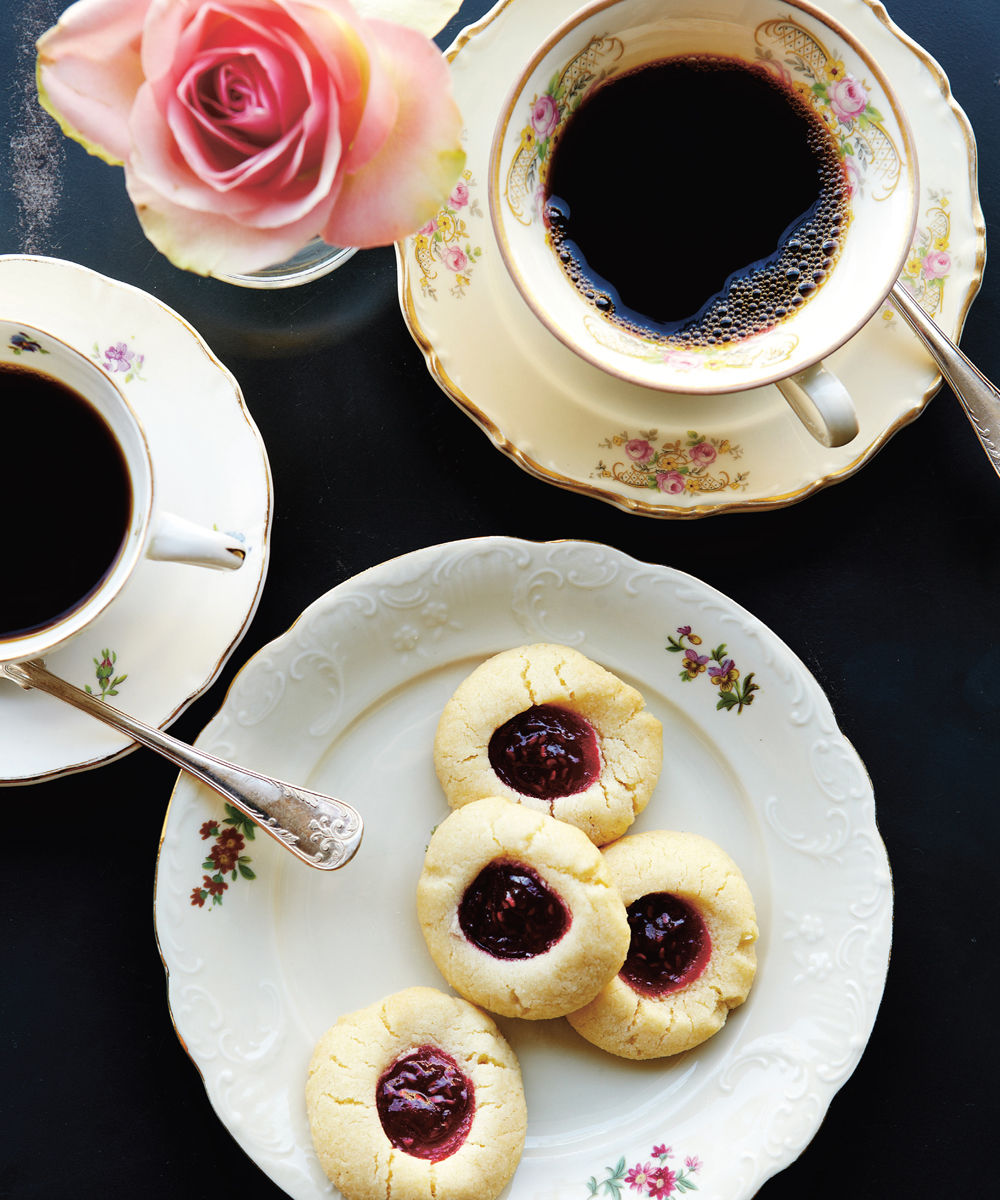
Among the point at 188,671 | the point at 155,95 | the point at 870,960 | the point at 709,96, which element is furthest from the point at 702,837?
the point at 155,95

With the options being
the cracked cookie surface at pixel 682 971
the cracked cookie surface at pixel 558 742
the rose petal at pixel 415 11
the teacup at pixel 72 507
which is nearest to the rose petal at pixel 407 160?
the rose petal at pixel 415 11

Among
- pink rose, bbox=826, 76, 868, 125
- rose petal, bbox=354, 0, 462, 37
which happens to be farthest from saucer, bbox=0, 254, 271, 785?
pink rose, bbox=826, 76, 868, 125

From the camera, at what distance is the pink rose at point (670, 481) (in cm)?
124

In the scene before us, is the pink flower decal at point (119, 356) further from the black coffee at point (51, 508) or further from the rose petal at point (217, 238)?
the rose petal at point (217, 238)

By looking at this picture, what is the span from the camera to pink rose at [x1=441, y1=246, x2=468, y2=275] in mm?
1190

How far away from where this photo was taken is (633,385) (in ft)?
3.82

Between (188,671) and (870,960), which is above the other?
(188,671)

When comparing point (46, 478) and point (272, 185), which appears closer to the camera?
point (272, 185)

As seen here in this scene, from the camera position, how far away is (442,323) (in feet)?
3.92

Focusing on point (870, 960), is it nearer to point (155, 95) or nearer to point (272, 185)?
point (272, 185)

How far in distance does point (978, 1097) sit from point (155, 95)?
1720 millimetres

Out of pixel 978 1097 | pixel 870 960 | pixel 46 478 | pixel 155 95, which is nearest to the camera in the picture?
pixel 155 95

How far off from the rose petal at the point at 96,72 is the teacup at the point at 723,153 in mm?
420

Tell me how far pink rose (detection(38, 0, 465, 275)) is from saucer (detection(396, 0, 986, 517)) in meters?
0.39
